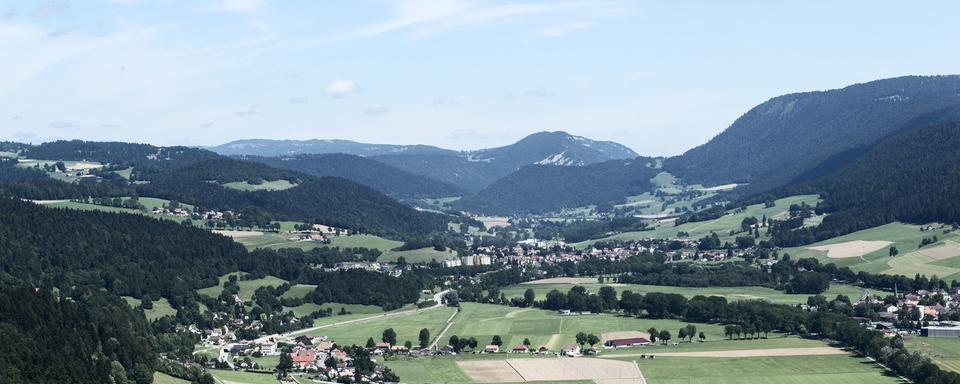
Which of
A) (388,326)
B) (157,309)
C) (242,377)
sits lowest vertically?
(388,326)

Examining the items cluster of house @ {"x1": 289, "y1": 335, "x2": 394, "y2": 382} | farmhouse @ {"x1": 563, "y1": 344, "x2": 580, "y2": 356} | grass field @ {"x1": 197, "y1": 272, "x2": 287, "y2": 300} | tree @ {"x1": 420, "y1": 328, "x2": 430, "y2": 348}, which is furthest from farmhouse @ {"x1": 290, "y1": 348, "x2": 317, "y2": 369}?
grass field @ {"x1": 197, "y1": 272, "x2": 287, "y2": 300}

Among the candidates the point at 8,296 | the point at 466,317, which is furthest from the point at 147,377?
the point at 466,317

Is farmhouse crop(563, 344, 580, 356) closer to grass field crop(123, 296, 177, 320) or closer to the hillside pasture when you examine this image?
the hillside pasture

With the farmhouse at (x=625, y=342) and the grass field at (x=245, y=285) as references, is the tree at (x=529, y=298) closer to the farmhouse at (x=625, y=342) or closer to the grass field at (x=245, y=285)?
the grass field at (x=245, y=285)

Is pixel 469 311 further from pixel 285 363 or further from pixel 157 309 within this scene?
pixel 285 363

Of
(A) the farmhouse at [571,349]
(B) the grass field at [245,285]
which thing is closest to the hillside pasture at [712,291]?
(B) the grass field at [245,285]

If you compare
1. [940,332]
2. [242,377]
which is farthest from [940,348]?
[242,377]

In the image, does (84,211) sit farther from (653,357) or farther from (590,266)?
(653,357)
